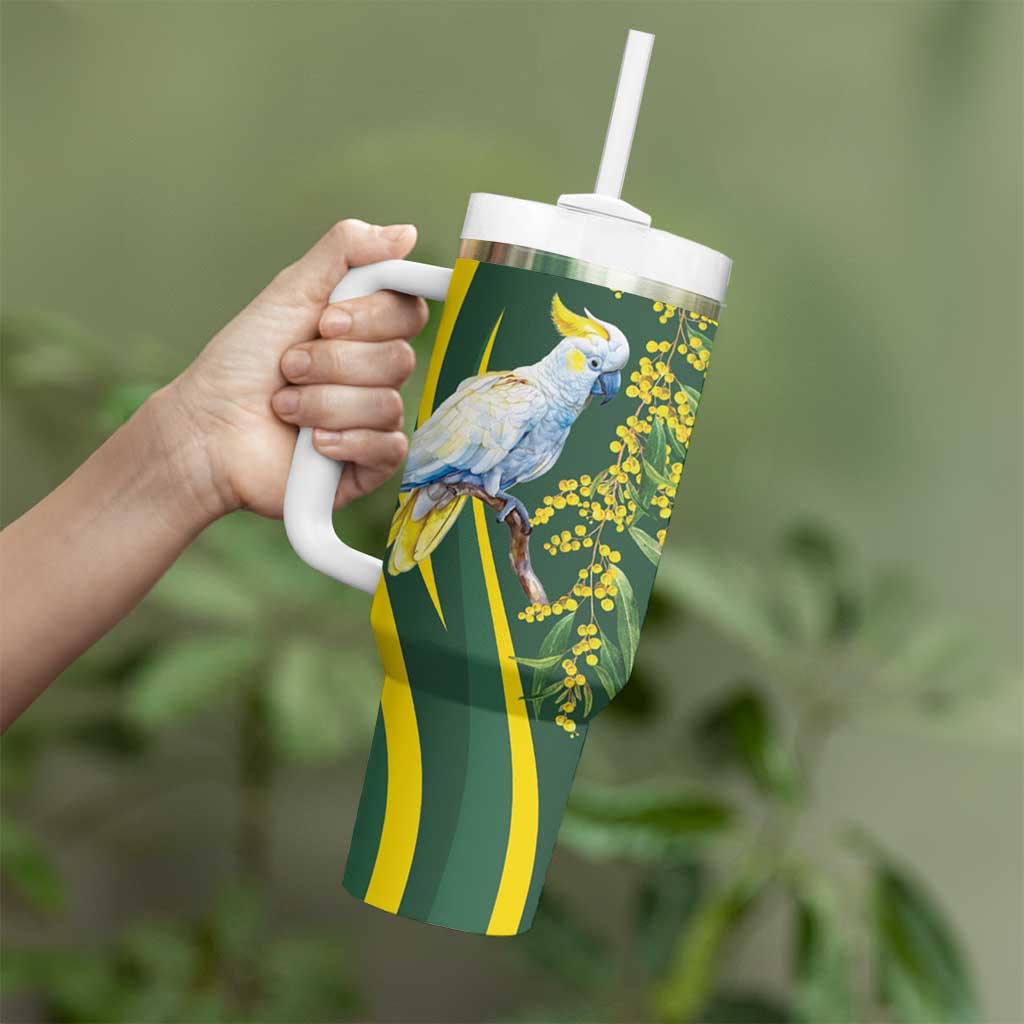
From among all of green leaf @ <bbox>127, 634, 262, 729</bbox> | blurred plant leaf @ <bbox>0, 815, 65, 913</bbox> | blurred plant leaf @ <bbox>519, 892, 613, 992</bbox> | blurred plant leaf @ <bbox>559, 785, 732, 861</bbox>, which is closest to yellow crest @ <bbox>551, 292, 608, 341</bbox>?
blurred plant leaf @ <bbox>559, 785, 732, 861</bbox>

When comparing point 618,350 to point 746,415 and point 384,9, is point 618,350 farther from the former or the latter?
point 384,9

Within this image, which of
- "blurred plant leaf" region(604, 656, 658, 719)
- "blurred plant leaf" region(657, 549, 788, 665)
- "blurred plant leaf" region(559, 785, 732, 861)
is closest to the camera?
"blurred plant leaf" region(559, 785, 732, 861)

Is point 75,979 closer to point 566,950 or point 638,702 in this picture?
point 566,950

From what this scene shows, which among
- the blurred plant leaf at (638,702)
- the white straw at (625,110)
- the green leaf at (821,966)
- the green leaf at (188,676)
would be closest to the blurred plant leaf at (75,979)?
the green leaf at (188,676)

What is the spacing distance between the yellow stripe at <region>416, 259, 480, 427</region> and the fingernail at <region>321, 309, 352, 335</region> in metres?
0.10

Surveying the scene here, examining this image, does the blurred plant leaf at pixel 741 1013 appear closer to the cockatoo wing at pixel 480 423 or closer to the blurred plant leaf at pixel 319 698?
the blurred plant leaf at pixel 319 698

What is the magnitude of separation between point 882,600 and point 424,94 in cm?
116

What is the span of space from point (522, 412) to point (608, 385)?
4 centimetres

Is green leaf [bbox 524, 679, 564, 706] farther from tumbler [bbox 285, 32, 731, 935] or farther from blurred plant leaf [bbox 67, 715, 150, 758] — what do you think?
blurred plant leaf [bbox 67, 715, 150, 758]

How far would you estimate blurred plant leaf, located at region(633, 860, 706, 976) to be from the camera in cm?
162

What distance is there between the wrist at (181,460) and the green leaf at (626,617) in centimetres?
30

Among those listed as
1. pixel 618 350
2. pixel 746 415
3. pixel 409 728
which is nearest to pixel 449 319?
pixel 618 350

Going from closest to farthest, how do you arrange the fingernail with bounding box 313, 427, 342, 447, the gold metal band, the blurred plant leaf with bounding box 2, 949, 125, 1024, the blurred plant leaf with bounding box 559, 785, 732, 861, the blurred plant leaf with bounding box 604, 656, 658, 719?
the gold metal band < the fingernail with bounding box 313, 427, 342, 447 < the blurred plant leaf with bounding box 559, 785, 732, 861 < the blurred plant leaf with bounding box 2, 949, 125, 1024 < the blurred plant leaf with bounding box 604, 656, 658, 719

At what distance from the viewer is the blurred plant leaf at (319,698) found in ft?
4.54
